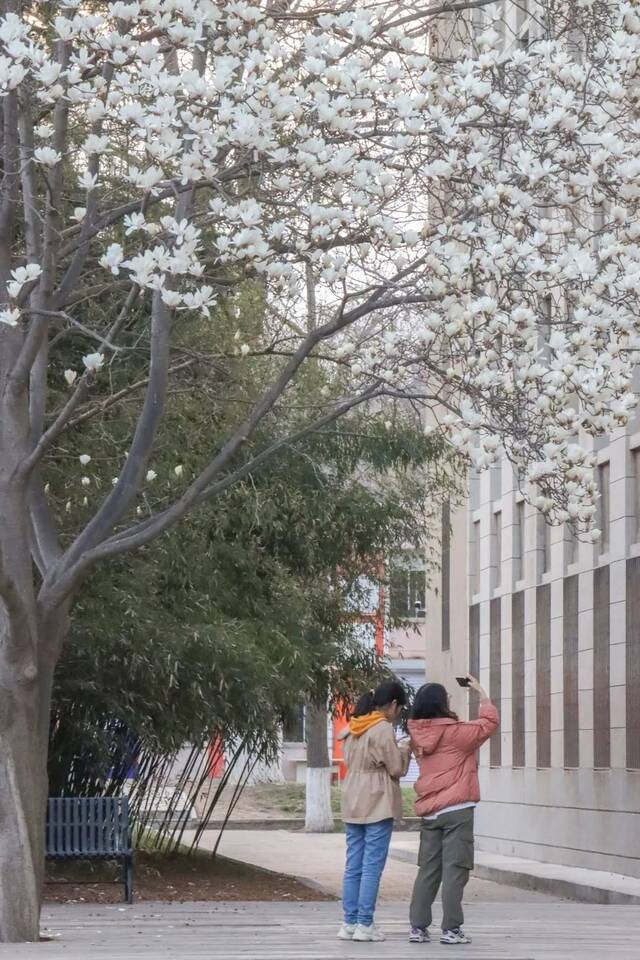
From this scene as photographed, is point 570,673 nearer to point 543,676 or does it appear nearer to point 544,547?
point 543,676

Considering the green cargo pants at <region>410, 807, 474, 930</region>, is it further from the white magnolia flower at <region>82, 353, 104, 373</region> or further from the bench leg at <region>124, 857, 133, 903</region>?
the bench leg at <region>124, 857, 133, 903</region>

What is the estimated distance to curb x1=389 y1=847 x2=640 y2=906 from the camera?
1841 centimetres

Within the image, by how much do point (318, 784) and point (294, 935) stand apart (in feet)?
79.6

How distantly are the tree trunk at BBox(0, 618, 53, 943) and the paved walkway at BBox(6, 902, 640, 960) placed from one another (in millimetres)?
337

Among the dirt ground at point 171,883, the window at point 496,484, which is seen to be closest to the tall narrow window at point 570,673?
the window at point 496,484

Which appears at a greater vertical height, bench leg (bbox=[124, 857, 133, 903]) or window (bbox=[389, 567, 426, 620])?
window (bbox=[389, 567, 426, 620])

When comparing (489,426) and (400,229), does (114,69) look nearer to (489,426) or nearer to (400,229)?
(400,229)

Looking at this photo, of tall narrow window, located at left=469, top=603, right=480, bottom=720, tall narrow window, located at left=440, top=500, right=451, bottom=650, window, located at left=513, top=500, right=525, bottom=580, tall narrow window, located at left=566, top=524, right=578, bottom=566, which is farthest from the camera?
tall narrow window, located at left=440, top=500, right=451, bottom=650

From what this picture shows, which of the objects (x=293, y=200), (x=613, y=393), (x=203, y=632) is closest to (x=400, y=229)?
(x=293, y=200)

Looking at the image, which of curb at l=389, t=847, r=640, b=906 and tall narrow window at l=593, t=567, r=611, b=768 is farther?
tall narrow window at l=593, t=567, r=611, b=768

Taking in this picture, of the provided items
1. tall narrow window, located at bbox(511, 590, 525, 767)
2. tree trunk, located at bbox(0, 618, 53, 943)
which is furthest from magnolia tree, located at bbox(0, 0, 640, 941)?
tall narrow window, located at bbox(511, 590, 525, 767)

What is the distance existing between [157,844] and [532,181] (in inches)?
553

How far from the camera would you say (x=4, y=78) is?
931 cm

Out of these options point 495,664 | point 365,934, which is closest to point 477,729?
point 365,934
